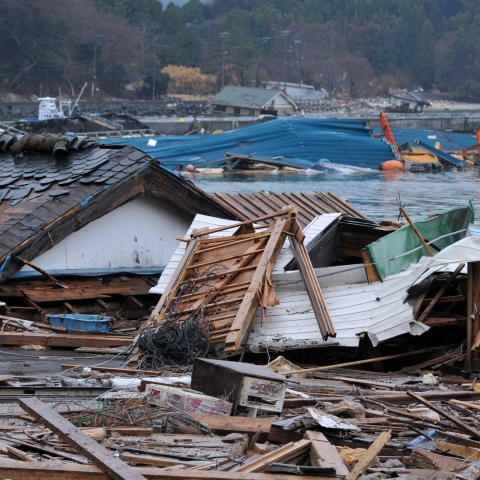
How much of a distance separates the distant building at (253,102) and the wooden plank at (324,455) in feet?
280

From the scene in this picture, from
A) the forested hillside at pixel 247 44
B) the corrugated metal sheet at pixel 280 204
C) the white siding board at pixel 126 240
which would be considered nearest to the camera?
the white siding board at pixel 126 240

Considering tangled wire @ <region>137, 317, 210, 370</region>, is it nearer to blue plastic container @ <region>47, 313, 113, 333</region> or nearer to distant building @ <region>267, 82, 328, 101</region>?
blue plastic container @ <region>47, 313, 113, 333</region>

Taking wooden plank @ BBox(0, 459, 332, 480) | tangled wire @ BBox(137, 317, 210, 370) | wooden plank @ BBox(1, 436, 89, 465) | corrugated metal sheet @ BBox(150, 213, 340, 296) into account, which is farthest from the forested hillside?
wooden plank @ BBox(0, 459, 332, 480)

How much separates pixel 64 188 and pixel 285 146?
4624 cm

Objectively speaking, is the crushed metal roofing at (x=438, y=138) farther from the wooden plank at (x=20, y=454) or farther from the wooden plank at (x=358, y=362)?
the wooden plank at (x=20, y=454)

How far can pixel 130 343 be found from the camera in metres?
10.8

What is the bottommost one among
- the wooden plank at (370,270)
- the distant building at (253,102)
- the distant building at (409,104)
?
the wooden plank at (370,270)

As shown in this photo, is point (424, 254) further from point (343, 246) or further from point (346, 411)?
point (346, 411)

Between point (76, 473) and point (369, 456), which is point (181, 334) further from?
point (76, 473)

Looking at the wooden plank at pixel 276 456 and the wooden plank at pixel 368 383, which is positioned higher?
the wooden plank at pixel 276 456

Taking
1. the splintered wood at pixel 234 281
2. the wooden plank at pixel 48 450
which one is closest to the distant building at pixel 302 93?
the splintered wood at pixel 234 281

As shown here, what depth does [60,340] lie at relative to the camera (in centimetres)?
1066

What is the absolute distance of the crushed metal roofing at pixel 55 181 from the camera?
12234 mm

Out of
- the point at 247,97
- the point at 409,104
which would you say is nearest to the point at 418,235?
the point at 247,97
